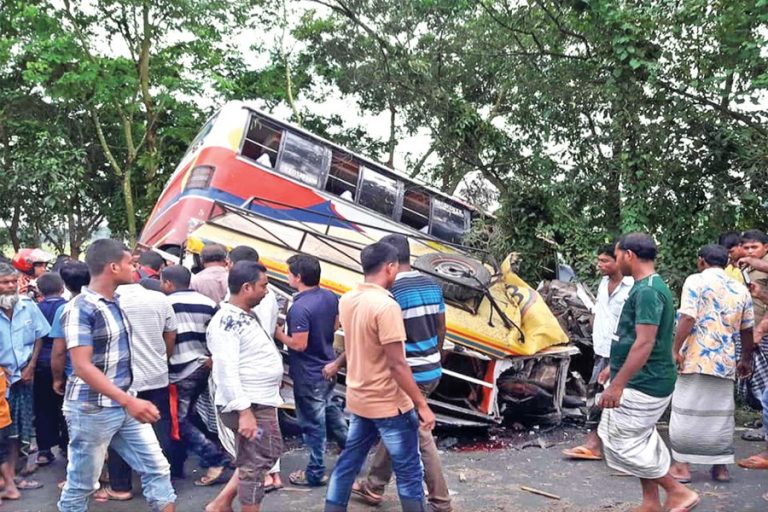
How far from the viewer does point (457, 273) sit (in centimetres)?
673

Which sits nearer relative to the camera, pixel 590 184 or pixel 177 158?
pixel 590 184

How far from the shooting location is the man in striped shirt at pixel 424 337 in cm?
418

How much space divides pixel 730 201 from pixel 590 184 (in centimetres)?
158

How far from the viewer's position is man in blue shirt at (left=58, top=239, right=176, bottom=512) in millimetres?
3490

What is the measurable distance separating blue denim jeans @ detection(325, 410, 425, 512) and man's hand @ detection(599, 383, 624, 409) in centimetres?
105

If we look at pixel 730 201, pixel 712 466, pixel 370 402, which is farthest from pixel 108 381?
pixel 730 201

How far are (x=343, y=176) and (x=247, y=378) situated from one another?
625 cm

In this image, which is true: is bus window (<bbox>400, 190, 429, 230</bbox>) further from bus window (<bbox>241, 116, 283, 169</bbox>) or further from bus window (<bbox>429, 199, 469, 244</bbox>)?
bus window (<bbox>241, 116, 283, 169</bbox>)

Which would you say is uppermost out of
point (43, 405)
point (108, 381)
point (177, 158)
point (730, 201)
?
point (177, 158)

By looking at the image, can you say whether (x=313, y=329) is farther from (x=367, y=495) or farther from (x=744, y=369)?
(x=744, y=369)

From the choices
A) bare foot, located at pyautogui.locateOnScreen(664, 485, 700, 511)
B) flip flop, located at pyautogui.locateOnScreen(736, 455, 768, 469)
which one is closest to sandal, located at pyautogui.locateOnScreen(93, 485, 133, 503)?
bare foot, located at pyautogui.locateOnScreen(664, 485, 700, 511)

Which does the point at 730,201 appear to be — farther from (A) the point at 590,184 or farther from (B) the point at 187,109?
(B) the point at 187,109

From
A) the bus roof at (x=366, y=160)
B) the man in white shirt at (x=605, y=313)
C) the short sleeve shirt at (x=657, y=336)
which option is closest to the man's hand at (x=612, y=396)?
the short sleeve shirt at (x=657, y=336)

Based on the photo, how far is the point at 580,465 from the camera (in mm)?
5512
